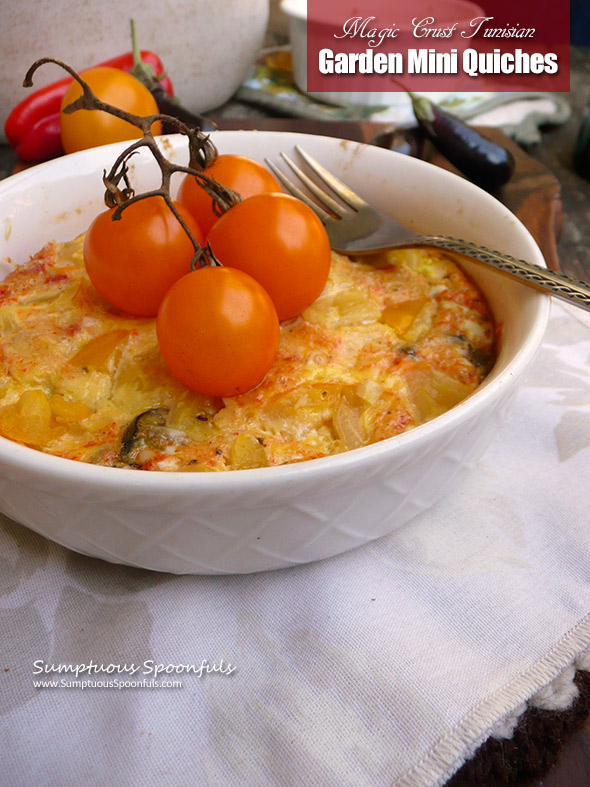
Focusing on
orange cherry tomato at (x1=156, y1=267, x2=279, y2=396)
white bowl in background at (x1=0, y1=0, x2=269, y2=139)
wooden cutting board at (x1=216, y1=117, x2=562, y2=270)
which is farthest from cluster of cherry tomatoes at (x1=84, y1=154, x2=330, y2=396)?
white bowl in background at (x1=0, y1=0, x2=269, y2=139)

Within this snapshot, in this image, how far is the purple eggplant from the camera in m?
3.17

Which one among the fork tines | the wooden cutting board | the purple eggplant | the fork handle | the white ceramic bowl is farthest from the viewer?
the purple eggplant

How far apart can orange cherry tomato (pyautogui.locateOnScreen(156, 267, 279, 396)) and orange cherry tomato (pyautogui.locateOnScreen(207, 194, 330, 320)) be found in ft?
0.55

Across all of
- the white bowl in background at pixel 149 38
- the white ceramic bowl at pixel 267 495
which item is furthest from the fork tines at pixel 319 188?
the white bowl in background at pixel 149 38

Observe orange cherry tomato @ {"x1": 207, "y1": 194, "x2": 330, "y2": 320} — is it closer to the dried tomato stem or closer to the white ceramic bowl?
the dried tomato stem

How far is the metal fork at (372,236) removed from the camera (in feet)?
5.73

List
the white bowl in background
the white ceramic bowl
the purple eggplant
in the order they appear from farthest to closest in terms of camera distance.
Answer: the white bowl in background → the purple eggplant → the white ceramic bowl

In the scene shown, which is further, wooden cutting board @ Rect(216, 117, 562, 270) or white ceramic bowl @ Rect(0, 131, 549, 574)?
wooden cutting board @ Rect(216, 117, 562, 270)

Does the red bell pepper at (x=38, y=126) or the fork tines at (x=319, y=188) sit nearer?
the fork tines at (x=319, y=188)

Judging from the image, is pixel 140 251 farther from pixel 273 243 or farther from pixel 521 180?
pixel 521 180

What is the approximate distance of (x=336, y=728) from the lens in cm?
137

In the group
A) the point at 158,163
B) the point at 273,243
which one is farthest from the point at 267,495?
the point at 158,163

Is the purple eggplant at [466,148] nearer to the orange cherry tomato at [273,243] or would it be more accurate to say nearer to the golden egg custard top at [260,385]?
the golden egg custard top at [260,385]

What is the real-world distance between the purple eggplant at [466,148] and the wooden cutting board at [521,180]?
81 mm
